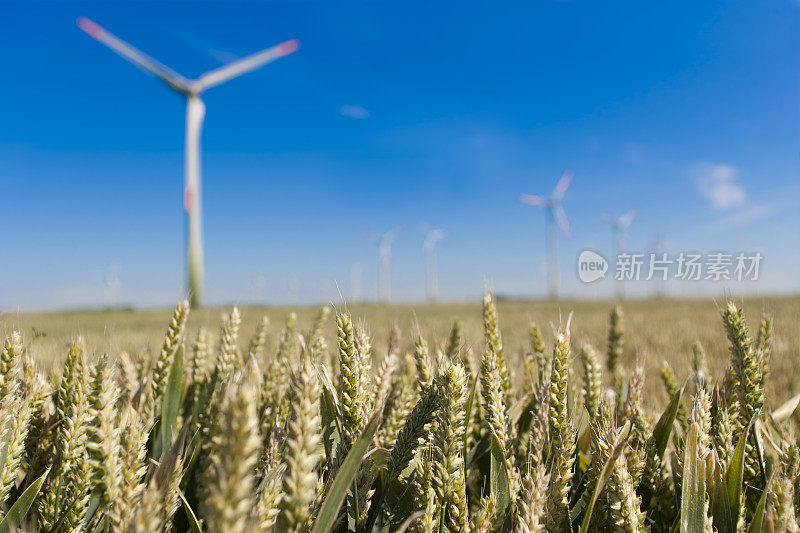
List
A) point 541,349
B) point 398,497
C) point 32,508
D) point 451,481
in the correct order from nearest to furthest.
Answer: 1. point 451,481
2. point 398,497
3. point 32,508
4. point 541,349

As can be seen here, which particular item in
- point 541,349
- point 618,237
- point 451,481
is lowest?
point 451,481

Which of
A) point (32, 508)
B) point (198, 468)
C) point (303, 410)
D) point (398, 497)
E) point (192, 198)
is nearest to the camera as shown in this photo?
point (303, 410)

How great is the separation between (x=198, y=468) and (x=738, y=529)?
4.89 ft

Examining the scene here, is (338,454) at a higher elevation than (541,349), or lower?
lower

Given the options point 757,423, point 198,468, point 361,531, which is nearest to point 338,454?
point 361,531

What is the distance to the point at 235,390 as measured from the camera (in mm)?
857

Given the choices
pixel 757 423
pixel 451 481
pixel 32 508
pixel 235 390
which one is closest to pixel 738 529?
pixel 757 423

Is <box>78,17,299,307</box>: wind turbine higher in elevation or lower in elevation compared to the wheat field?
higher

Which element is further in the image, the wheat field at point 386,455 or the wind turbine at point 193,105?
the wind turbine at point 193,105

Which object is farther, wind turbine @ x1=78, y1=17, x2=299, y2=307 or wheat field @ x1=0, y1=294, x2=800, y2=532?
wind turbine @ x1=78, y1=17, x2=299, y2=307

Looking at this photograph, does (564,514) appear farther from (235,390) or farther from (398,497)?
(235,390)

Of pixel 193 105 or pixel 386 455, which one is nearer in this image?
pixel 386 455

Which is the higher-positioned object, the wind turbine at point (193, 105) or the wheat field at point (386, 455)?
the wind turbine at point (193, 105)

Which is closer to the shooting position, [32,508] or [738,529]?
[738,529]
